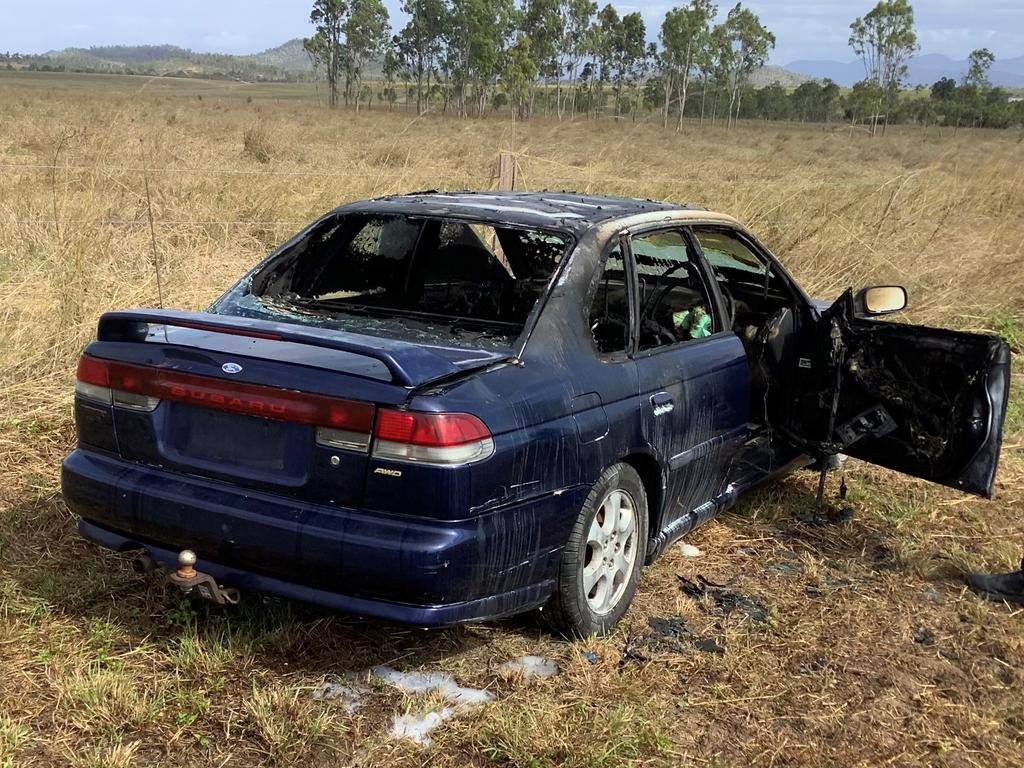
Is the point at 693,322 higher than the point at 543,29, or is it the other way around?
the point at 543,29

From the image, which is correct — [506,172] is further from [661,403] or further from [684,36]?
[684,36]

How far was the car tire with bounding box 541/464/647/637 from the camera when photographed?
313 centimetres

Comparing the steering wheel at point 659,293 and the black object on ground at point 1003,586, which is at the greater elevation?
the steering wheel at point 659,293

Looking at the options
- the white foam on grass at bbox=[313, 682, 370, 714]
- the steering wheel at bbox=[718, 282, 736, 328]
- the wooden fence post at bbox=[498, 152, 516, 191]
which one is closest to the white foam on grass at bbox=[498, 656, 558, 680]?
the white foam on grass at bbox=[313, 682, 370, 714]

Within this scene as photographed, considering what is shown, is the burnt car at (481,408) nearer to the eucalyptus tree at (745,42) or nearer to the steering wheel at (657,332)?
the steering wheel at (657,332)

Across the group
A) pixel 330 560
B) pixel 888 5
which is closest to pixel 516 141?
pixel 330 560

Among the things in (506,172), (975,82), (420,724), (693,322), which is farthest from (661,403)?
(975,82)

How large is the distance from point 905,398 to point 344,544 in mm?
2762

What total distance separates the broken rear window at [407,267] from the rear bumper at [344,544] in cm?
105

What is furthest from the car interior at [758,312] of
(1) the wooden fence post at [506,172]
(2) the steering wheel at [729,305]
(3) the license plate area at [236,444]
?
(1) the wooden fence post at [506,172]

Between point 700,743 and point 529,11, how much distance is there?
63.6 m

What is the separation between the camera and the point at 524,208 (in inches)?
150

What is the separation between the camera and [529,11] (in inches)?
2413

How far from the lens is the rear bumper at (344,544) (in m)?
2.66
